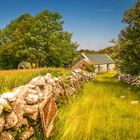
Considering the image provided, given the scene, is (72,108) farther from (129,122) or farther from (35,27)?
(35,27)

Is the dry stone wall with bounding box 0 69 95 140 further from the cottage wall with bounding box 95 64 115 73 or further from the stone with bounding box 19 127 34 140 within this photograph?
the cottage wall with bounding box 95 64 115 73

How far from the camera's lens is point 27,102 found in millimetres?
7652

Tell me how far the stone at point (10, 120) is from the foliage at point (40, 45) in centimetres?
4531

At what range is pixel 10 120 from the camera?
6234 millimetres

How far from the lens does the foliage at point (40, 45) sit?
52.6 metres

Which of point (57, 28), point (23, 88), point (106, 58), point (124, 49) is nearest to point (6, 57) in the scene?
point (57, 28)

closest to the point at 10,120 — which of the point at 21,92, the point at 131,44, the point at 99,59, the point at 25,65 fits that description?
the point at 21,92

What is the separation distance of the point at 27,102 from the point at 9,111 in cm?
146

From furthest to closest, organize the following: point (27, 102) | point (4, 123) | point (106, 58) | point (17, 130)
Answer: point (106, 58), point (27, 102), point (17, 130), point (4, 123)

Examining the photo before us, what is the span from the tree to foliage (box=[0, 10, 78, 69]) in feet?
79.8

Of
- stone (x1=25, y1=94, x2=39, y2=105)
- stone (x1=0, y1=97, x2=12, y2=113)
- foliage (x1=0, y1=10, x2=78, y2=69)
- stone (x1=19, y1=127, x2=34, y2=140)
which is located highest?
foliage (x1=0, y1=10, x2=78, y2=69)

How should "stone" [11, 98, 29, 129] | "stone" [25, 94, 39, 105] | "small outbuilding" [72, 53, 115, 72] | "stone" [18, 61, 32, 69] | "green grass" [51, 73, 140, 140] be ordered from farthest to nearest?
"small outbuilding" [72, 53, 115, 72]
"stone" [18, 61, 32, 69]
"green grass" [51, 73, 140, 140]
"stone" [25, 94, 39, 105]
"stone" [11, 98, 29, 129]

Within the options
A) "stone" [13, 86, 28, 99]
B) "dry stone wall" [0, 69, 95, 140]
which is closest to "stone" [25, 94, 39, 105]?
"dry stone wall" [0, 69, 95, 140]

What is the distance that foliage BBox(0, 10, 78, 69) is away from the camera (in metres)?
52.6
